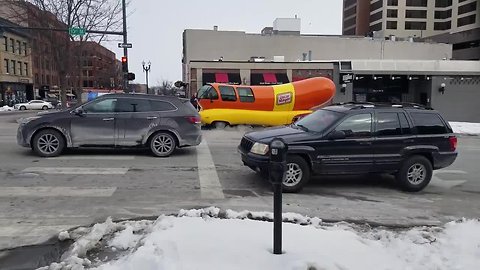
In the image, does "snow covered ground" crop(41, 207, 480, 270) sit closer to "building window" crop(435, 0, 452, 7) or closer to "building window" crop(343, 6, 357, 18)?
"building window" crop(435, 0, 452, 7)

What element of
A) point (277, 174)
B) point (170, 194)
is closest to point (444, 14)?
point (170, 194)

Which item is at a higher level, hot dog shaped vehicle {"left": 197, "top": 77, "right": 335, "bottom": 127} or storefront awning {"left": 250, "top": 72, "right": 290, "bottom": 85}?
storefront awning {"left": 250, "top": 72, "right": 290, "bottom": 85}

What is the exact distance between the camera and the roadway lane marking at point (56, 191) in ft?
22.3

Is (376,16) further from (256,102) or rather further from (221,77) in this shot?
(256,102)

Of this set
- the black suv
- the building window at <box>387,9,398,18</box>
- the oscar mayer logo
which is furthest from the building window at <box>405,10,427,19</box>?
the black suv

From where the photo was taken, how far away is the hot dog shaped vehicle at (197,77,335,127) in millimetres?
19578

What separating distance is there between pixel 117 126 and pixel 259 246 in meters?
7.06

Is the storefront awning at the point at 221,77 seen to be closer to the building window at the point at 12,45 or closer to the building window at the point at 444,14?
the building window at the point at 12,45

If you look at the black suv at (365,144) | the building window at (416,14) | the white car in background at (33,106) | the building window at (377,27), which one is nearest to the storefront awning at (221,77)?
the black suv at (365,144)

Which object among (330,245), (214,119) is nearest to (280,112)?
(214,119)

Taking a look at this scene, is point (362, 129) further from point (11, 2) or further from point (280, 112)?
point (11, 2)

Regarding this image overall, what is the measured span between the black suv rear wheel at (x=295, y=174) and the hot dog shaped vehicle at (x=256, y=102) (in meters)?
12.2

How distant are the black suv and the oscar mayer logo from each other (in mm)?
12209

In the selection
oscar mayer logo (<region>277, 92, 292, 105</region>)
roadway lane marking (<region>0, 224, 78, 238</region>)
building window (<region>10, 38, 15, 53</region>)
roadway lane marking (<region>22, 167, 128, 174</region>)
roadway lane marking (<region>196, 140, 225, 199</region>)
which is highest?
building window (<region>10, 38, 15, 53</region>)
